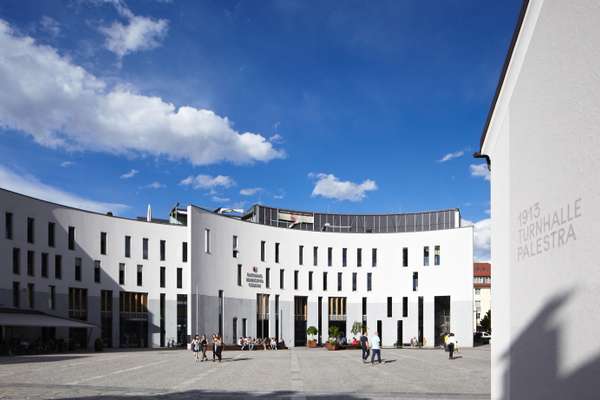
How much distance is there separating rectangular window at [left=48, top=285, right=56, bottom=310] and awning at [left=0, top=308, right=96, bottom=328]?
9.48ft

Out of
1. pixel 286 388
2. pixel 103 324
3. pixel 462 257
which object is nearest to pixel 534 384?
pixel 286 388

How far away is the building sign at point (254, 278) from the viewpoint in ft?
204

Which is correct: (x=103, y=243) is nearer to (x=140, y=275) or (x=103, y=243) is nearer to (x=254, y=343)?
(x=140, y=275)

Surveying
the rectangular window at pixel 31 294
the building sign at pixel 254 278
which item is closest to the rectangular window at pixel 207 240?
the building sign at pixel 254 278

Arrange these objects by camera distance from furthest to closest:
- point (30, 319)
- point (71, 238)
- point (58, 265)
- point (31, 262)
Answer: point (71, 238), point (58, 265), point (31, 262), point (30, 319)

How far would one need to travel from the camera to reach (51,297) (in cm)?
4959

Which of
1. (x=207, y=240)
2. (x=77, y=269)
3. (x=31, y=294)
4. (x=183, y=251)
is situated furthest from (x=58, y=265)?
(x=207, y=240)

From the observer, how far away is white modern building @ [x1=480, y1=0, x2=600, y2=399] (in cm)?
756

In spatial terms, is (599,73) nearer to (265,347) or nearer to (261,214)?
(265,347)

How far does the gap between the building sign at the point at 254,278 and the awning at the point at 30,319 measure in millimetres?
18241

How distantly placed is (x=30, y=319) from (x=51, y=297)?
7909 mm

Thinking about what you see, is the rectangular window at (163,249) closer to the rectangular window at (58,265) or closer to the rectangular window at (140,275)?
the rectangular window at (140,275)

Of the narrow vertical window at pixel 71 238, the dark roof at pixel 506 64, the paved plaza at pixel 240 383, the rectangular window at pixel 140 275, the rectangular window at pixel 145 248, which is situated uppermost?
the dark roof at pixel 506 64

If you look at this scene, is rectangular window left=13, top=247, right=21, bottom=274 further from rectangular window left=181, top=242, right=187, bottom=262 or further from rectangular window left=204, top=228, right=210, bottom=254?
rectangular window left=181, top=242, right=187, bottom=262
